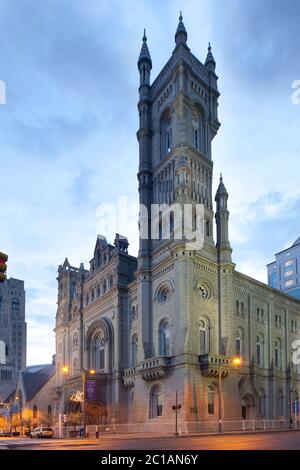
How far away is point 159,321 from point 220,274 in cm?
949

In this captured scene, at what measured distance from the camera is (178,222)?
62.7 meters

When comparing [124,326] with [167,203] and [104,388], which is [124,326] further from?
[167,203]

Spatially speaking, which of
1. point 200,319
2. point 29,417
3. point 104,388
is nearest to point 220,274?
point 200,319

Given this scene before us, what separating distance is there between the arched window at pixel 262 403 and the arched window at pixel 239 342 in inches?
249

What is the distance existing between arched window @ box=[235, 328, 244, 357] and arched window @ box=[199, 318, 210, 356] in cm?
726

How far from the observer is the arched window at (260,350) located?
2791 inches

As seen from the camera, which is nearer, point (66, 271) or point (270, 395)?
point (270, 395)

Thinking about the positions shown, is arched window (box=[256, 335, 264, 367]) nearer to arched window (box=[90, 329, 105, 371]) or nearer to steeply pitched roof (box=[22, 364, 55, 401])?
arched window (box=[90, 329, 105, 371])

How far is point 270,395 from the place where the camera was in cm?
7031

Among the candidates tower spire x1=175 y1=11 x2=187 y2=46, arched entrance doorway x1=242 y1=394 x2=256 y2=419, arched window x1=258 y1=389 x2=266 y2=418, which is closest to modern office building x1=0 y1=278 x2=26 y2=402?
arched window x1=258 y1=389 x2=266 y2=418

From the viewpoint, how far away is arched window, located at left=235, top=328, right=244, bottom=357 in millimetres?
67375

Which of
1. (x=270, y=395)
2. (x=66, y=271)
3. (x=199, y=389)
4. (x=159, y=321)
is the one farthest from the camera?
(x=66, y=271)

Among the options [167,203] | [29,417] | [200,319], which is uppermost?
[167,203]

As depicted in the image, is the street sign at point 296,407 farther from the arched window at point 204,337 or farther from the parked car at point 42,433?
the parked car at point 42,433
